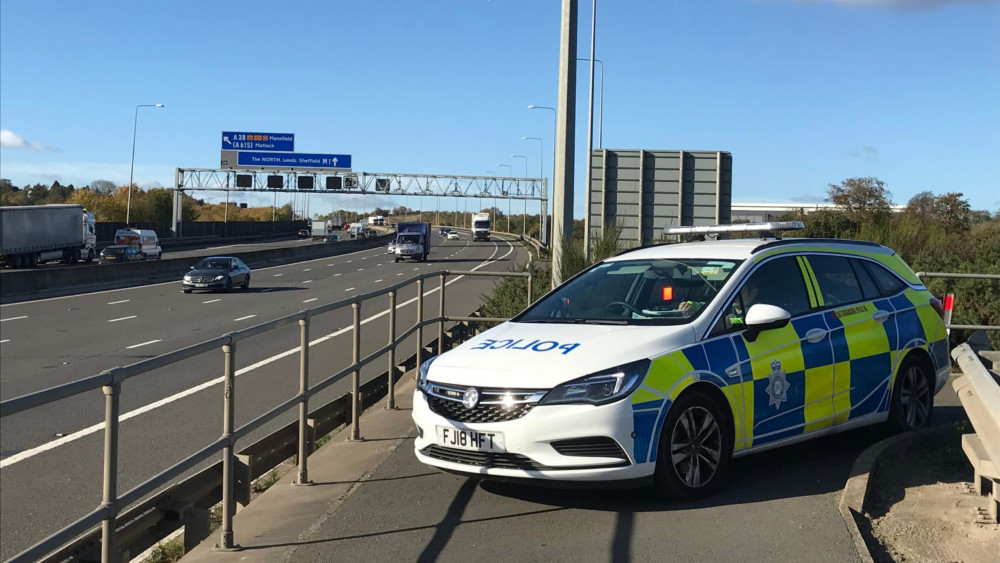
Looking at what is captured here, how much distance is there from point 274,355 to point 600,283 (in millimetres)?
3020

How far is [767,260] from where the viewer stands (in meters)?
7.33

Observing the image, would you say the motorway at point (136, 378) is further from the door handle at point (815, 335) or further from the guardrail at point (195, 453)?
the door handle at point (815, 335)

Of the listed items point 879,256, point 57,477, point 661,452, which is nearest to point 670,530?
point 661,452

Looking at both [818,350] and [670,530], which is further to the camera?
[818,350]

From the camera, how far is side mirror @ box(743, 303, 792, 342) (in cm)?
650

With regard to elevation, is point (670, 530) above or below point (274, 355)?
below

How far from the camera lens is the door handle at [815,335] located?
7.08m

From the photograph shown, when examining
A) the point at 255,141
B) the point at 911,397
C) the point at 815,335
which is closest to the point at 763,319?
the point at 815,335

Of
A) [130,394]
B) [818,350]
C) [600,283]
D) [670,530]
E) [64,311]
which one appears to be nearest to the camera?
[130,394]

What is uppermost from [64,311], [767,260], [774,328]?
[767,260]

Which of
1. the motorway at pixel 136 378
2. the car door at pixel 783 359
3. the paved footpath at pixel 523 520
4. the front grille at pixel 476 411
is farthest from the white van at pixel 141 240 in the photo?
the front grille at pixel 476 411

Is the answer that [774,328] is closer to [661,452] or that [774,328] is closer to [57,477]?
[661,452]

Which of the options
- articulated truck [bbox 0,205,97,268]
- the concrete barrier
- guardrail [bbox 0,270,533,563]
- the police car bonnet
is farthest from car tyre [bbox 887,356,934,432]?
articulated truck [bbox 0,205,97,268]

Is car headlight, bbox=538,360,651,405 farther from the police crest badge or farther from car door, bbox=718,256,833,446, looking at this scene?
the police crest badge
